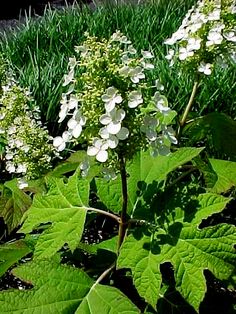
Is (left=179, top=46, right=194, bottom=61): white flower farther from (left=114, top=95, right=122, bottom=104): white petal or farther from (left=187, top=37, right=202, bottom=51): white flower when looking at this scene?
(left=114, top=95, right=122, bottom=104): white petal

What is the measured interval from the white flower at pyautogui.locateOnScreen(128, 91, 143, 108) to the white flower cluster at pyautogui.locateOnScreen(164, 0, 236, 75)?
0.45 metres

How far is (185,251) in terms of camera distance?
1.65 meters

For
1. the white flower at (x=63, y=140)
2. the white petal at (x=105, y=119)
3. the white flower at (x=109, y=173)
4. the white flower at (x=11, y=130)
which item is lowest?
the white flower at (x=11, y=130)

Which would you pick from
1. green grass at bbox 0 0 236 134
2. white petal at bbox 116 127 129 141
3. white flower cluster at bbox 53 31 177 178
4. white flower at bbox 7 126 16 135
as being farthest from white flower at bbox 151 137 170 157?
green grass at bbox 0 0 236 134

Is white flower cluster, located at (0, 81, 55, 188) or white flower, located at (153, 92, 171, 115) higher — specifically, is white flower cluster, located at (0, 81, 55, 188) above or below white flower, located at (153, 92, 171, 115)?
below

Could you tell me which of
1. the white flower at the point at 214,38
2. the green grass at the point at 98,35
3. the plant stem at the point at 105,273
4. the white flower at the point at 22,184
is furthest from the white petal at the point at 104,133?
the green grass at the point at 98,35

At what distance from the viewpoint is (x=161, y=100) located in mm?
1625

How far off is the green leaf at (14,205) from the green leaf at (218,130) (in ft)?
1.84

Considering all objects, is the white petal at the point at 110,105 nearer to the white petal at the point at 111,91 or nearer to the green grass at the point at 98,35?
the white petal at the point at 111,91

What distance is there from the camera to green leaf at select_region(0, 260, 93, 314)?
1.63 metres

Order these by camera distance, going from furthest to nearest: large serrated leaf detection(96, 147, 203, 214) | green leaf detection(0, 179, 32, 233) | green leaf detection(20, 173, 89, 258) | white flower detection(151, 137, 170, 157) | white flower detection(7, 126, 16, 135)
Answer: green leaf detection(0, 179, 32, 233)
white flower detection(7, 126, 16, 135)
large serrated leaf detection(96, 147, 203, 214)
green leaf detection(20, 173, 89, 258)
white flower detection(151, 137, 170, 157)

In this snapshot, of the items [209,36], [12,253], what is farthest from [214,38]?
[12,253]

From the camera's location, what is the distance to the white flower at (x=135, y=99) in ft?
4.92

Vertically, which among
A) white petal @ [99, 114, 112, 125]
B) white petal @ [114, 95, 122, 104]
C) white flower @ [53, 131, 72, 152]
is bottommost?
white flower @ [53, 131, 72, 152]
